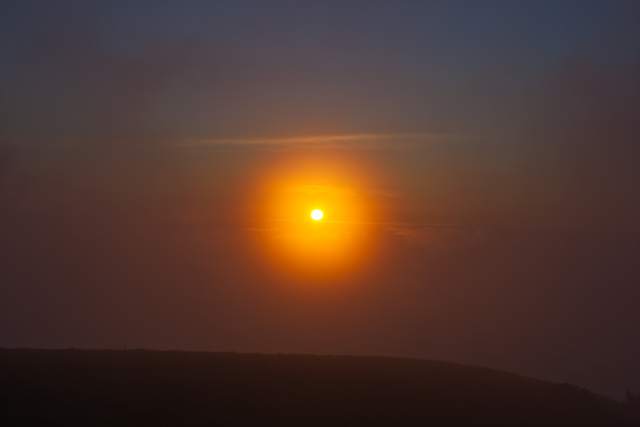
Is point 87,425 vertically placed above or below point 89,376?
below

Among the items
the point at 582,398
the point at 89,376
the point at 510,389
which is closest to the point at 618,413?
the point at 582,398

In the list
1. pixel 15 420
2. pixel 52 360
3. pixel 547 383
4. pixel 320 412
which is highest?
pixel 547 383

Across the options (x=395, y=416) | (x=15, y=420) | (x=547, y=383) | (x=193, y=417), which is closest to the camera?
(x=15, y=420)

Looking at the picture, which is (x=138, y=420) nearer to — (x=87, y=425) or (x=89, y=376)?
(x=87, y=425)

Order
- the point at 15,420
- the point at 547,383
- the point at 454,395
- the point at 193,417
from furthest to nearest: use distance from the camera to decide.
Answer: the point at 547,383, the point at 454,395, the point at 193,417, the point at 15,420

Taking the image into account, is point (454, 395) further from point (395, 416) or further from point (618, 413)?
point (618, 413)

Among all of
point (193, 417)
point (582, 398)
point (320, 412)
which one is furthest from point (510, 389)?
point (193, 417)

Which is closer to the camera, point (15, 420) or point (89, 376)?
point (15, 420)
